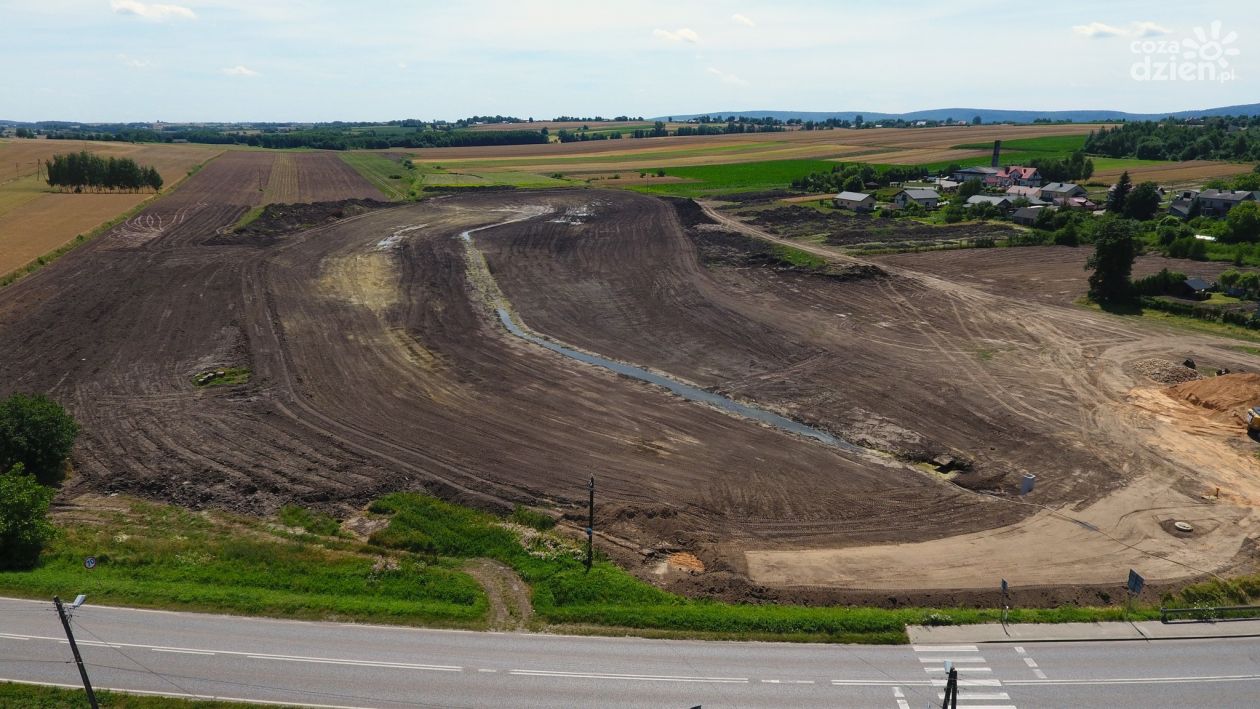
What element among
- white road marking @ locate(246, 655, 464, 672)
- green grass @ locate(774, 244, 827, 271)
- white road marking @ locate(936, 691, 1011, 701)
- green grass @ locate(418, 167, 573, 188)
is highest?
green grass @ locate(418, 167, 573, 188)

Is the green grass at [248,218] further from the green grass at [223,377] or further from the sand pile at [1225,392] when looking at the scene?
the sand pile at [1225,392]

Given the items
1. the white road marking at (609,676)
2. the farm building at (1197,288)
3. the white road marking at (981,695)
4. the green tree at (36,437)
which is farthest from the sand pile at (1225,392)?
the green tree at (36,437)

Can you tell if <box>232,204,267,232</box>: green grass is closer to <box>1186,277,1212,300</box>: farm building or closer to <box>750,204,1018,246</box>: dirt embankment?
<box>750,204,1018,246</box>: dirt embankment

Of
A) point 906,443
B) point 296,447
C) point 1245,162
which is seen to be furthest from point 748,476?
point 1245,162

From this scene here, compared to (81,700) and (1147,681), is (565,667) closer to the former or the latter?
(81,700)

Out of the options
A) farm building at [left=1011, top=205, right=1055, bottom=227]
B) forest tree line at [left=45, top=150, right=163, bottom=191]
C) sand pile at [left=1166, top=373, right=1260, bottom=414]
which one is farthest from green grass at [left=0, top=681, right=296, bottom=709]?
forest tree line at [left=45, top=150, right=163, bottom=191]

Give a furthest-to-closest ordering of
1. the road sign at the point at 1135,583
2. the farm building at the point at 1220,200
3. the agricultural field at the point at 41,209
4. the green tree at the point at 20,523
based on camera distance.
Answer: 1. the farm building at the point at 1220,200
2. the agricultural field at the point at 41,209
3. the green tree at the point at 20,523
4. the road sign at the point at 1135,583
